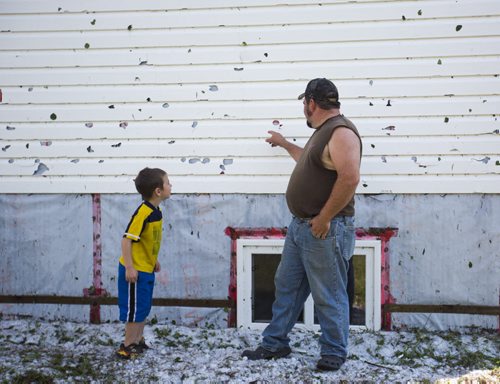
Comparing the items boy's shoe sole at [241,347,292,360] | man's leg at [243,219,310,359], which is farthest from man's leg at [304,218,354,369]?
boy's shoe sole at [241,347,292,360]

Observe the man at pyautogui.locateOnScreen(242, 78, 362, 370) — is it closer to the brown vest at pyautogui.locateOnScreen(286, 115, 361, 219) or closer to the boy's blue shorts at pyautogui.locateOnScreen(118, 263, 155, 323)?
the brown vest at pyautogui.locateOnScreen(286, 115, 361, 219)

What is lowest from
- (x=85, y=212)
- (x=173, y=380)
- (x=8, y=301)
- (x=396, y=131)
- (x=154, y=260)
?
(x=173, y=380)

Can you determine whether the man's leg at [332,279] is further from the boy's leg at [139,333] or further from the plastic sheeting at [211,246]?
the boy's leg at [139,333]

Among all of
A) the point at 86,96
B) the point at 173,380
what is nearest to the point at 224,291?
the point at 173,380

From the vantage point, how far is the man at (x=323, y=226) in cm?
377

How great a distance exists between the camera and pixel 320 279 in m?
3.99

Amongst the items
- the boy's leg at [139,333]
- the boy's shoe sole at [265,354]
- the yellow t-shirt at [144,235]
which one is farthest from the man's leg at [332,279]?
the boy's leg at [139,333]

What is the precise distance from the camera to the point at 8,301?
16.5 ft

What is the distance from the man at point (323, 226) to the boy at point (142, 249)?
870mm

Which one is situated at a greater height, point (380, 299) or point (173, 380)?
point (380, 299)

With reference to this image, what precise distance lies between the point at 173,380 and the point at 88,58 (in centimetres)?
263

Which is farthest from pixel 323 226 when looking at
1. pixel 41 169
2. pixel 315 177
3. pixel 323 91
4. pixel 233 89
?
pixel 41 169

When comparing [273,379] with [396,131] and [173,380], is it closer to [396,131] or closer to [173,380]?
[173,380]

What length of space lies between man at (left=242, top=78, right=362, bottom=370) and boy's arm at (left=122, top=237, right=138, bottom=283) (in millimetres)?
1005
